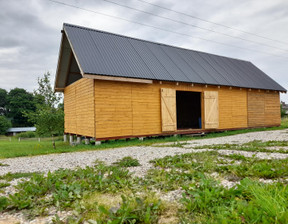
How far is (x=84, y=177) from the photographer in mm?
4004

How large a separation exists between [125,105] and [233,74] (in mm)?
10057

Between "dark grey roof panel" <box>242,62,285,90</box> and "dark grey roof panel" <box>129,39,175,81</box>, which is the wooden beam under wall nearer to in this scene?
"dark grey roof panel" <box>129,39,175,81</box>

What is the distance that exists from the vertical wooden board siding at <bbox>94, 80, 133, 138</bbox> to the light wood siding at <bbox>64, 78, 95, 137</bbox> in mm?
363

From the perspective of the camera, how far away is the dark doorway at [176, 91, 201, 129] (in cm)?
1956

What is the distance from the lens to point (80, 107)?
39.2 ft

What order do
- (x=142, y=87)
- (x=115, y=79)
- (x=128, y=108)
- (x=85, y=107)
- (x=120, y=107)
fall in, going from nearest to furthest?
(x=115, y=79), (x=120, y=107), (x=128, y=108), (x=85, y=107), (x=142, y=87)

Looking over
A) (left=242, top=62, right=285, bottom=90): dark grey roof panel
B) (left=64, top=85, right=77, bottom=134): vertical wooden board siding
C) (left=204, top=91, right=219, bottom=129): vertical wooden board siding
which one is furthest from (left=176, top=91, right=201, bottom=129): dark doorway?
(left=64, top=85, right=77, bottom=134): vertical wooden board siding

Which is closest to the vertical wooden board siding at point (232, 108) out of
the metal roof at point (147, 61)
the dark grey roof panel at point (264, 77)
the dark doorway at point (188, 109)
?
the metal roof at point (147, 61)

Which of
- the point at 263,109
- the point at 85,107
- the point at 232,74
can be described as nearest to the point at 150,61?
the point at 85,107

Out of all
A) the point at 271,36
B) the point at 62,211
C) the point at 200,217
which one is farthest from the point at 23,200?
the point at 271,36

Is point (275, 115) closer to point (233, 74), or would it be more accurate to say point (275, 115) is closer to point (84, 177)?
point (233, 74)

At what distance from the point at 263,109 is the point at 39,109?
16.4 meters

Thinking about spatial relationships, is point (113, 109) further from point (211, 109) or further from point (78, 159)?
point (211, 109)

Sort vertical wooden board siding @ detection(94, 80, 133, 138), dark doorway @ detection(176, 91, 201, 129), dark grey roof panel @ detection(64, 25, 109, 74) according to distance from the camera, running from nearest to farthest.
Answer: dark grey roof panel @ detection(64, 25, 109, 74) < vertical wooden board siding @ detection(94, 80, 133, 138) < dark doorway @ detection(176, 91, 201, 129)
